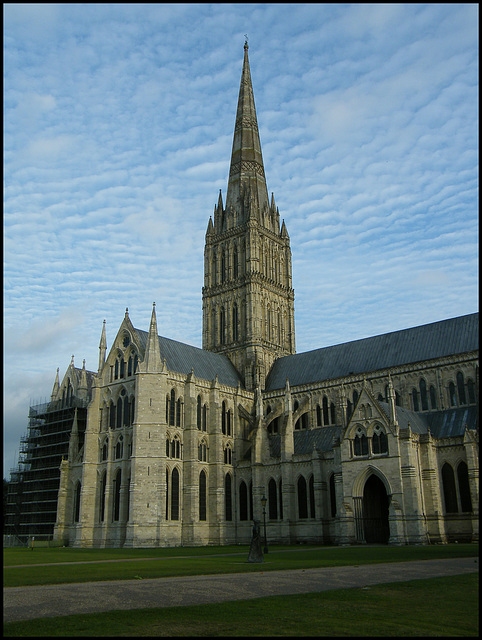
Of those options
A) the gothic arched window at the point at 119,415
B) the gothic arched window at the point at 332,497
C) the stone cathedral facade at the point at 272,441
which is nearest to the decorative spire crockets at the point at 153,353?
the stone cathedral facade at the point at 272,441

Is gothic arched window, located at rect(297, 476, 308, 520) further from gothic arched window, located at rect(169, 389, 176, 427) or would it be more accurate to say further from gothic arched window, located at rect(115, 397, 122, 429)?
gothic arched window, located at rect(115, 397, 122, 429)

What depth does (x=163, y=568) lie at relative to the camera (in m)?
24.6

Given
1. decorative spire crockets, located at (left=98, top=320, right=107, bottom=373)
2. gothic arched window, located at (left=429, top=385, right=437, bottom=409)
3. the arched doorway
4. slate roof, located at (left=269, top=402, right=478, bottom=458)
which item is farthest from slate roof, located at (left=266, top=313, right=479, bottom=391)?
decorative spire crockets, located at (left=98, top=320, right=107, bottom=373)

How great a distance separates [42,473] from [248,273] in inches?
1314

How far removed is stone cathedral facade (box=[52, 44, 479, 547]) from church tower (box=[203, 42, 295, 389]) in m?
0.37

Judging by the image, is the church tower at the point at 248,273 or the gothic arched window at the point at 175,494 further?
the church tower at the point at 248,273

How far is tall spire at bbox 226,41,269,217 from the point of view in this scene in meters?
74.9

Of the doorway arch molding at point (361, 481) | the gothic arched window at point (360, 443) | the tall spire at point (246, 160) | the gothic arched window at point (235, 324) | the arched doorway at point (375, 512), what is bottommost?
the arched doorway at point (375, 512)

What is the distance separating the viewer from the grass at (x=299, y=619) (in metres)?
10.1

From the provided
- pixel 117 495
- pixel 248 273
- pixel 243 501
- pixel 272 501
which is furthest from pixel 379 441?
pixel 248 273

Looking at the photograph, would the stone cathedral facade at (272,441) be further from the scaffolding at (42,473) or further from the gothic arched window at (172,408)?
the scaffolding at (42,473)

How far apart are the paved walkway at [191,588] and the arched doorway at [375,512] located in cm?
2485

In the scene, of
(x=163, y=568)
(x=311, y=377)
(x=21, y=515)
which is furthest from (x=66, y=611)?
(x=21, y=515)

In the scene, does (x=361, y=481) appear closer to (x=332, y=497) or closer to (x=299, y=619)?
(x=332, y=497)
